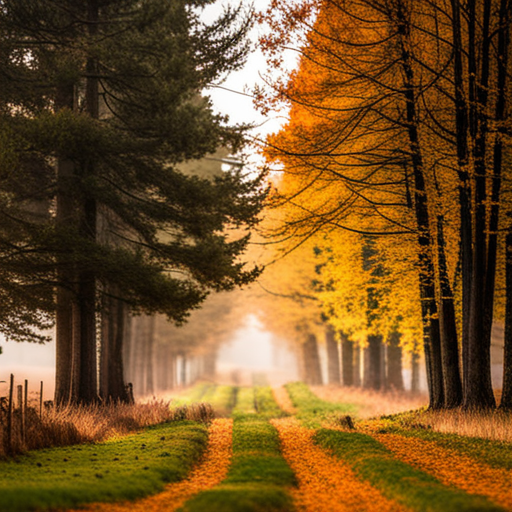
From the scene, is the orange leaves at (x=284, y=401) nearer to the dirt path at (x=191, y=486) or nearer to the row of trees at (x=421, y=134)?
the row of trees at (x=421, y=134)

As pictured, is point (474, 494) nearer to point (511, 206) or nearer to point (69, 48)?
point (511, 206)

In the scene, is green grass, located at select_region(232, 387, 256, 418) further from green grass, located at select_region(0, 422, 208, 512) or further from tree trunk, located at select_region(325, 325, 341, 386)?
green grass, located at select_region(0, 422, 208, 512)

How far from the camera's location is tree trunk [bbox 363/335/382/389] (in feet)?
92.8

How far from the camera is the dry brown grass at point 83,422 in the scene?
10.1m

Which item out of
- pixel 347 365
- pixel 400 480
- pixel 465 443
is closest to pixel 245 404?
pixel 347 365

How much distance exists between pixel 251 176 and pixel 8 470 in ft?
33.7

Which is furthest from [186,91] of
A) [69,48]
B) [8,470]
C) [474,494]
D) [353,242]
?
[474,494]

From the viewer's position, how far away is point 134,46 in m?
14.7

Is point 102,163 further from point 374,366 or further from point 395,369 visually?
point 395,369

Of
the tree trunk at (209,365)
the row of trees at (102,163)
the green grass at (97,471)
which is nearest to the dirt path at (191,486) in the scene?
the green grass at (97,471)

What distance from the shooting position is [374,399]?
2434cm

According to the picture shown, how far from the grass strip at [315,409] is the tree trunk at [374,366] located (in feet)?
9.75

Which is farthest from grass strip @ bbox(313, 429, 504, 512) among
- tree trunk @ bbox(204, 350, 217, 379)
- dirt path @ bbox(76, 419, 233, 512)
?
tree trunk @ bbox(204, 350, 217, 379)

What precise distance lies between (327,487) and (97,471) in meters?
3.18
